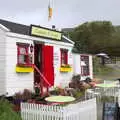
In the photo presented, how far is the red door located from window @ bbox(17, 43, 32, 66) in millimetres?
1353

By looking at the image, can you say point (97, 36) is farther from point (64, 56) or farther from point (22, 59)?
point (22, 59)

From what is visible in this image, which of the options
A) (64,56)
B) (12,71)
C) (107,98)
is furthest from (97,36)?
(12,71)

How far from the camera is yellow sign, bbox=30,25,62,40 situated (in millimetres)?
18156

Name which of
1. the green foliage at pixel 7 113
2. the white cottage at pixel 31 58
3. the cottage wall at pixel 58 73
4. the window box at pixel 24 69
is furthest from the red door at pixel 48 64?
the green foliage at pixel 7 113

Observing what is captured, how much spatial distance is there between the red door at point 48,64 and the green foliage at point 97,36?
4703cm

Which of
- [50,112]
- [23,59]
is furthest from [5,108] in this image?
[23,59]

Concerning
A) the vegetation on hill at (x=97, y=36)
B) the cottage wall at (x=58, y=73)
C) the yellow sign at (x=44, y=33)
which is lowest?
the cottage wall at (x=58, y=73)

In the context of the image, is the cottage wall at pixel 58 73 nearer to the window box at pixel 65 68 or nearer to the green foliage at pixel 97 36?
the window box at pixel 65 68

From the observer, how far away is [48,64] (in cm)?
1961

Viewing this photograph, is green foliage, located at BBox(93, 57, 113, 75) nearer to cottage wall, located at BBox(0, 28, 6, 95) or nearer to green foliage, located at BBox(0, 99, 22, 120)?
cottage wall, located at BBox(0, 28, 6, 95)

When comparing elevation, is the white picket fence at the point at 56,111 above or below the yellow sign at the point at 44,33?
below

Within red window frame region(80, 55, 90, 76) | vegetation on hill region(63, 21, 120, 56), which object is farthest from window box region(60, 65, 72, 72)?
vegetation on hill region(63, 21, 120, 56)

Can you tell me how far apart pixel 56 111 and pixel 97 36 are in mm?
56339

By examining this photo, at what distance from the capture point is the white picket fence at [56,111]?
40.2 feet
